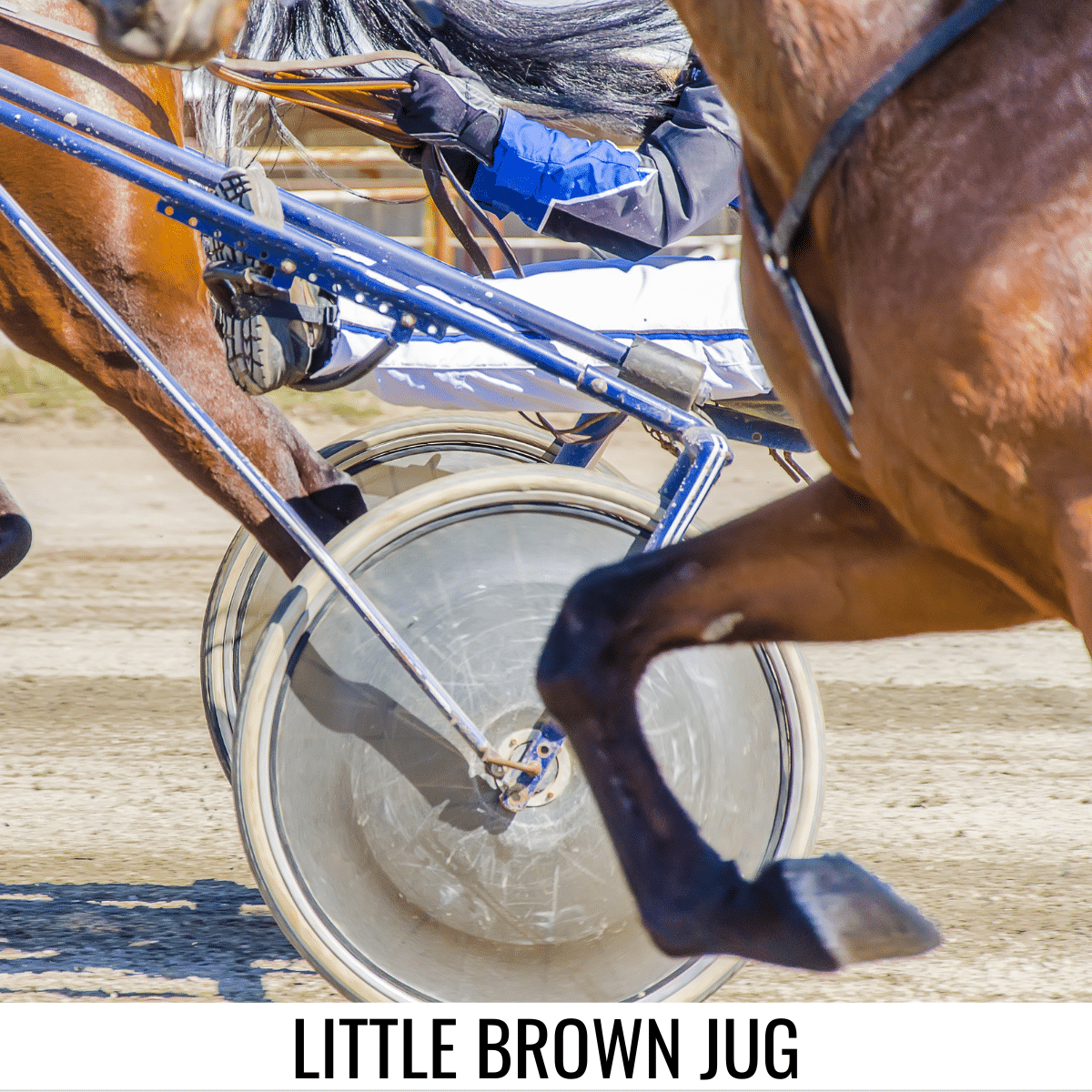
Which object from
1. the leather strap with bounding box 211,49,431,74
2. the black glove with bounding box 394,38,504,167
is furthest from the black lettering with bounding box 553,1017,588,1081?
the leather strap with bounding box 211,49,431,74

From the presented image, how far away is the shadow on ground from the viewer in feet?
7.89

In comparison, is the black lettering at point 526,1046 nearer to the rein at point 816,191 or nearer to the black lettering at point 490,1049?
the black lettering at point 490,1049

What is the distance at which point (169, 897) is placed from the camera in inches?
110

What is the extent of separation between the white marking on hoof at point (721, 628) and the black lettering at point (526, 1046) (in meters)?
0.63

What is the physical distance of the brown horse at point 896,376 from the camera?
1328mm

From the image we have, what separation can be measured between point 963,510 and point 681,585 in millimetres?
397

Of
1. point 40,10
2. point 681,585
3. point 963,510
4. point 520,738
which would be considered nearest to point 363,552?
point 520,738

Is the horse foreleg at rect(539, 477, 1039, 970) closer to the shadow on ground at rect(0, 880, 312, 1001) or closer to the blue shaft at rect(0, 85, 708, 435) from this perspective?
the blue shaft at rect(0, 85, 708, 435)

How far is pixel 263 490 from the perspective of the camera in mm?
2193

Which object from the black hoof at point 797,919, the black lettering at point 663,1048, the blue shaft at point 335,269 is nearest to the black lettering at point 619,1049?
the black lettering at point 663,1048

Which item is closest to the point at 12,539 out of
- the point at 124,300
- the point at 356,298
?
the point at 124,300

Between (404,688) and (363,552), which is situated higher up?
(363,552)

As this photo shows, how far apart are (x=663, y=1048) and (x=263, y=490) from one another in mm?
963

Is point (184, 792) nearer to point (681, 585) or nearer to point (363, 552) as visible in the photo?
point (363, 552)
